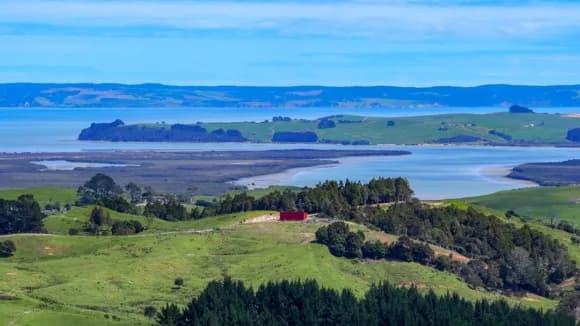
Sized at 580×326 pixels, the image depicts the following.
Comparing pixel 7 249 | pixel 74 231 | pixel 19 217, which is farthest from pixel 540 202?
pixel 7 249

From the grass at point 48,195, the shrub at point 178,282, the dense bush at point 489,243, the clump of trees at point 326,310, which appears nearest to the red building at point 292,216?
the dense bush at point 489,243

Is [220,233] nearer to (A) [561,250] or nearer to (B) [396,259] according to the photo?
(B) [396,259]

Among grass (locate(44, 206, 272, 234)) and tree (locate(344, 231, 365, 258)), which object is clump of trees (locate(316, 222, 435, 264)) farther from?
grass (locate(44, 206, 272, 234))

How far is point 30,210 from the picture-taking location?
399ft

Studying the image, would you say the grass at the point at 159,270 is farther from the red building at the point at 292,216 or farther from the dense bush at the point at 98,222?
the dense bush at the point at 98,222

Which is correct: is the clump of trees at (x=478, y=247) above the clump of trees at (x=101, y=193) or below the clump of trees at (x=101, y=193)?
below

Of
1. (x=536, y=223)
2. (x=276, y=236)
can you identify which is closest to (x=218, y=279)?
(x=276, y=236)

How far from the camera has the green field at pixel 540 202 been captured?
531 ft

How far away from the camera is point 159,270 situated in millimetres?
96625

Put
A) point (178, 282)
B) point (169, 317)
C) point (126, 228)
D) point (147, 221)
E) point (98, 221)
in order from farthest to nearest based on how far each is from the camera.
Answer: point (147, 221) → point (98, 221) → point (126, 228) → point (178, 282) → point (169, 317)

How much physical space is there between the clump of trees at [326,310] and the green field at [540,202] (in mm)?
76550

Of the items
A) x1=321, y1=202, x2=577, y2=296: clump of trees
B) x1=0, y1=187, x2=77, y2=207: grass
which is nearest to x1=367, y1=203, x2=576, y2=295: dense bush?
x1=321, y1=202, x2=577, y2=296: clump of trees

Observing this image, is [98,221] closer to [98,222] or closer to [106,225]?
[98,222]

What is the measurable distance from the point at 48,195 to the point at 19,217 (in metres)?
42.1
